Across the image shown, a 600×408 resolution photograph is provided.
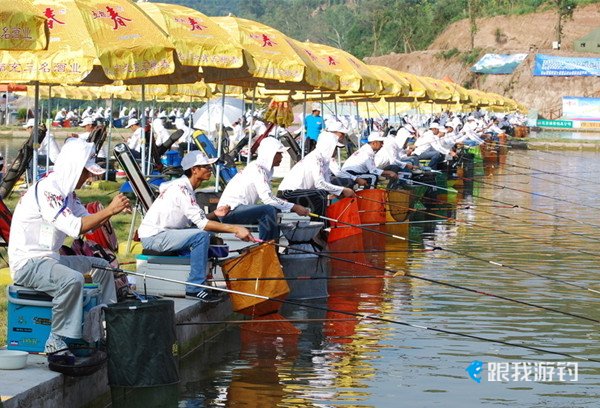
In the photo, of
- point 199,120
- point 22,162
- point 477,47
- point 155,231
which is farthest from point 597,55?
point 155,231

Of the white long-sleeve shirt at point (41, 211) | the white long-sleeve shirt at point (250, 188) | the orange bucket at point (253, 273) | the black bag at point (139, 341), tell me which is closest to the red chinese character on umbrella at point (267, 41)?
the white long-sleeve shirt at point (250, 188)

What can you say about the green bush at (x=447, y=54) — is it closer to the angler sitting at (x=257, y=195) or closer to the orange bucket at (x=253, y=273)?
the angler sitting at (x=257, y=195)

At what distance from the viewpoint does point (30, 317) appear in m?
8.54

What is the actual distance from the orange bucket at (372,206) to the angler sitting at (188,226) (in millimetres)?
7790

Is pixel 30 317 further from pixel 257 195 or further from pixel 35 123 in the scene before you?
pixel 35 123

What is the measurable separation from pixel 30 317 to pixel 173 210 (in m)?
2.88

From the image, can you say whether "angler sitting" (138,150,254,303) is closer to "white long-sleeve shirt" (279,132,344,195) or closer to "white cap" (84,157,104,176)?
"white cap" (84,157,104,176)

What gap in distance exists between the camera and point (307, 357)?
35.1 ft

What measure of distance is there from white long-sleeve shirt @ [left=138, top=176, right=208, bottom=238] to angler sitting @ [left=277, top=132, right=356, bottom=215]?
5.81 meters

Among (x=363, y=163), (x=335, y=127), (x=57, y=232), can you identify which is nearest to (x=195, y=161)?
(x=57, y=232)

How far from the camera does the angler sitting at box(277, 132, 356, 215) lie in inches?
671

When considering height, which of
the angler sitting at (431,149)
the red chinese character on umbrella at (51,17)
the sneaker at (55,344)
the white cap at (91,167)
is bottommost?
the sneaker at (55,344)

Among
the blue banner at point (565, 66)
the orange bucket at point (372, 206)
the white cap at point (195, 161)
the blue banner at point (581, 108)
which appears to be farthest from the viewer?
the blue banner at point (565, 66)

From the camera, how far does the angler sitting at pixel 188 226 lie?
1093 centimetres
